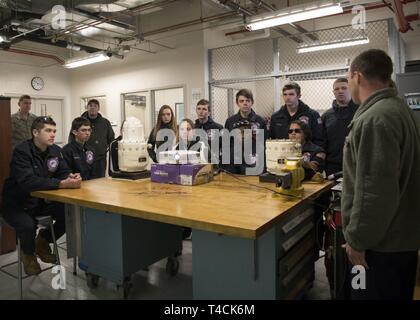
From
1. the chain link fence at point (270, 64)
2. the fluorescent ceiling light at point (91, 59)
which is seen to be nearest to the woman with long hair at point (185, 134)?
the chain link fence at point (270, 64)

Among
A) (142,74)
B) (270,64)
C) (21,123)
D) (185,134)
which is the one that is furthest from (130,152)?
(270,64)

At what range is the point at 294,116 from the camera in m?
2.98

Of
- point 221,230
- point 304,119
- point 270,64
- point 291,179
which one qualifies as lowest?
point 221,230

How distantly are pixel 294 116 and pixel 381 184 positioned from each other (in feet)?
5.95

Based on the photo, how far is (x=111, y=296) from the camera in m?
2.46

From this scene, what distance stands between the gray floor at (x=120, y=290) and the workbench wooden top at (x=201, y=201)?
77cm

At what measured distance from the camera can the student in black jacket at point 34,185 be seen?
2.40 meters

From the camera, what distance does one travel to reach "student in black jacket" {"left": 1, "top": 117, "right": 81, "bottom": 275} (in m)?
2.40

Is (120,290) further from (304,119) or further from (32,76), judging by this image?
(32,76)

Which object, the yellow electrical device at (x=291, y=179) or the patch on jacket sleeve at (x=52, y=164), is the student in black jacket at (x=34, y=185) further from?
the yellow electrical device at (x=291, y=179)

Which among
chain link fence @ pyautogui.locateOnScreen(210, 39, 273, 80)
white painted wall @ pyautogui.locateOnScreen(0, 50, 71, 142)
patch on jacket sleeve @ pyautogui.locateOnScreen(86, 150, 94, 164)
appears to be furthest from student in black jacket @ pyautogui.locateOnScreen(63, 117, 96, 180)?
white painted wall @ pyautogui.locateOnScreen(0, 50, 71, 142)

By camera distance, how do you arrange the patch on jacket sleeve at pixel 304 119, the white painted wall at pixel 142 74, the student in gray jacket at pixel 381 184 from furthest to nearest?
the white painted wall at pixel 142 74 < the patch on jacket sleeve at pixel 304 119 < the student in gray jacket at pixel 381 184

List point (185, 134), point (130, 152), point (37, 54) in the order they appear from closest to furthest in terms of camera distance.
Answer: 1. point (130, 152)
2. point (185, 134)
3. point (37, 54)
